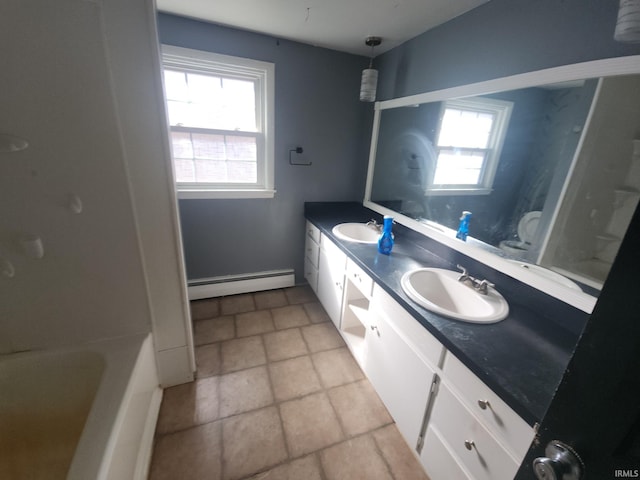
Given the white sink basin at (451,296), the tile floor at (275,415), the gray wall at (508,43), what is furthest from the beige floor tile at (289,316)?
the gray wall at (508,43)

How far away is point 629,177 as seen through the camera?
34.9 inches

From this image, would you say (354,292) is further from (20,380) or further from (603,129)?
(20,380)

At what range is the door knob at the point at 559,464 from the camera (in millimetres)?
465

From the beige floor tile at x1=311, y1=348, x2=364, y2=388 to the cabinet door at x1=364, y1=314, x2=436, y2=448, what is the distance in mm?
182

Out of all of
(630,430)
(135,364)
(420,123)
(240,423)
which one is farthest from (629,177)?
(135,364)

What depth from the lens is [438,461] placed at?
1111 millimetres

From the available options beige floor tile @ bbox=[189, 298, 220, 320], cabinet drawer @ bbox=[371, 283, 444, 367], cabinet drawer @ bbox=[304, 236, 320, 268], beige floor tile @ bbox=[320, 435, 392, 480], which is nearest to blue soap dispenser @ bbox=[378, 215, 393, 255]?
cabinet drawer @ bbox=[371, 283, 444, 367]

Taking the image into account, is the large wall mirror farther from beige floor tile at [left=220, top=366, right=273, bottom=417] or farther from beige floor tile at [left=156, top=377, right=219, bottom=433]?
beige floor tile at [left=156, top=377, right=219, bottom=433]

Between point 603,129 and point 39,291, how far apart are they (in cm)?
244

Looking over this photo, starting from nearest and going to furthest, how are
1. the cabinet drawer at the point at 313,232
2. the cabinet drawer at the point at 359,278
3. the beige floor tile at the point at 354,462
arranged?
1. the beige floor tile at the point at 354,462
2. the cabinet drawer at the point at 359,278
3. the cabinet drawer at the point at 313,232

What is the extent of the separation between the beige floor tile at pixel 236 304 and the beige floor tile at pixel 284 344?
0.42m

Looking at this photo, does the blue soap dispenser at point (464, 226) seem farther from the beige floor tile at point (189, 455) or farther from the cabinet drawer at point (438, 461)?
the beige floor tile at point (189, 455)

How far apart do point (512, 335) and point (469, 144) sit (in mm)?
1019

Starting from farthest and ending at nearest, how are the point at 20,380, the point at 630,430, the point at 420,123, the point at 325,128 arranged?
the point at 325,128, the point at 420,123, the point at 20,380, the point at 630,430
